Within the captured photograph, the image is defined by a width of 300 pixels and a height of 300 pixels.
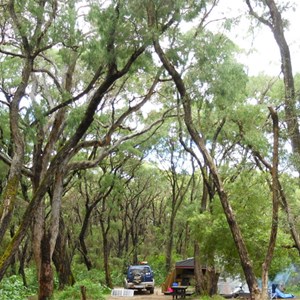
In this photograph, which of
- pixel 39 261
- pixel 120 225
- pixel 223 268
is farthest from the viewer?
pixel 120 225

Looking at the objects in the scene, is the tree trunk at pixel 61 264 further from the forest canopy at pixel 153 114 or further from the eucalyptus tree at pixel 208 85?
the eucalyptus tree at pixel 208 85

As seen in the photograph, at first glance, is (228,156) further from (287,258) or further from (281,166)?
(281,166)

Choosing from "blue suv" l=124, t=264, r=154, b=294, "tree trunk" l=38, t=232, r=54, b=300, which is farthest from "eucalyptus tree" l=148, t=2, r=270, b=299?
"blue suv" l=124, t=264, r=154, b=294

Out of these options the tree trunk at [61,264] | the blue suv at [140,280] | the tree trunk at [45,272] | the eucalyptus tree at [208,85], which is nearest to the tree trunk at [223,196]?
the eucalyptus tree at [208,85]

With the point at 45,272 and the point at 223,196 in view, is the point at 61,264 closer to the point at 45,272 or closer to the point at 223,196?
the point at 45,272

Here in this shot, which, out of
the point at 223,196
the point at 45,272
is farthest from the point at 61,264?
the point at 223,196

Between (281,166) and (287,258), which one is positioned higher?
(281,166)

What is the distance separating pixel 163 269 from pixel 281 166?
82.7 ft

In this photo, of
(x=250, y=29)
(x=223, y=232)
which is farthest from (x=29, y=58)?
(x=223, y=232)

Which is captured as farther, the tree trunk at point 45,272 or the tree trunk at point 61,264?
the tree trunk at point 61,264

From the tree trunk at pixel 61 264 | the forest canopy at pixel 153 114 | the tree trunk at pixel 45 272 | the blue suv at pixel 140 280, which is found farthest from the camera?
the blue suv at pixel 140 280

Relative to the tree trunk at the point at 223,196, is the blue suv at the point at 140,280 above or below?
below

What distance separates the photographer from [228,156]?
770 inches

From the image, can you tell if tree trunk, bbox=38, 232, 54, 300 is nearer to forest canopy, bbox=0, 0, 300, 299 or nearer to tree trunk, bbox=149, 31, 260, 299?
forest canopy, bbox=0, 0, 300, 299
